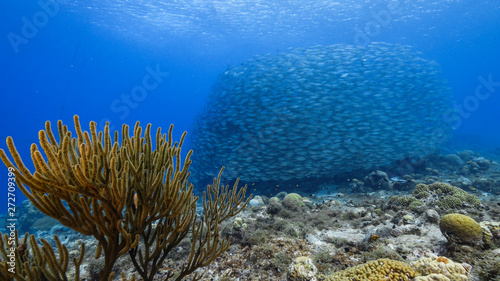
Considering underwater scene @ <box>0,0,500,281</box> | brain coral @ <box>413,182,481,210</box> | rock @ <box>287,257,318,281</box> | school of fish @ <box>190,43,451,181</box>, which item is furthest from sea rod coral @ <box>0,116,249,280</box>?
school of fish @ <box>190,43,451,181</box>

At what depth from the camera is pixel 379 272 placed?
269 cm

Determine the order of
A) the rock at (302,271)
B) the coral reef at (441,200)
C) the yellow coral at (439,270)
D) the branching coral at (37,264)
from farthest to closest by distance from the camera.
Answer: the coral reef at (441,200)
the rock at (302,271)
the yellow coral at (439,270)
the branching coral at (37,264)

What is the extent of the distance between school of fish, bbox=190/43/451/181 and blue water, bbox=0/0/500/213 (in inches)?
244

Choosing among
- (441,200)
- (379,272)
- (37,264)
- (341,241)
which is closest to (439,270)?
(379,272)

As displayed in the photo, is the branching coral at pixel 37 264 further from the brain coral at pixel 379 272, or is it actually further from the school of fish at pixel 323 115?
the school of fish at pixel 323 115

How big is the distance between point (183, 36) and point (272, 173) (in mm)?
36452

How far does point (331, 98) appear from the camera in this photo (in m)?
11.1

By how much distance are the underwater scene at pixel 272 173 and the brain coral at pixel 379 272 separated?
0.07ft

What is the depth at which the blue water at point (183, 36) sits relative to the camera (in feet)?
94.6

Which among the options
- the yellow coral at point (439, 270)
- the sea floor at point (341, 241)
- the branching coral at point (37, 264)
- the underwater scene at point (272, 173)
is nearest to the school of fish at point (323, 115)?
the underwater scene at point (272, 173)

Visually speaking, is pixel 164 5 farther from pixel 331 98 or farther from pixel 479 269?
pixel 479 269

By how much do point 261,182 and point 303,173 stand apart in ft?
8.15

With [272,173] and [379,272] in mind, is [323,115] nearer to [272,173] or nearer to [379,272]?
[272,173]

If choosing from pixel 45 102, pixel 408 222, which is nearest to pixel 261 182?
pixel 408 222
